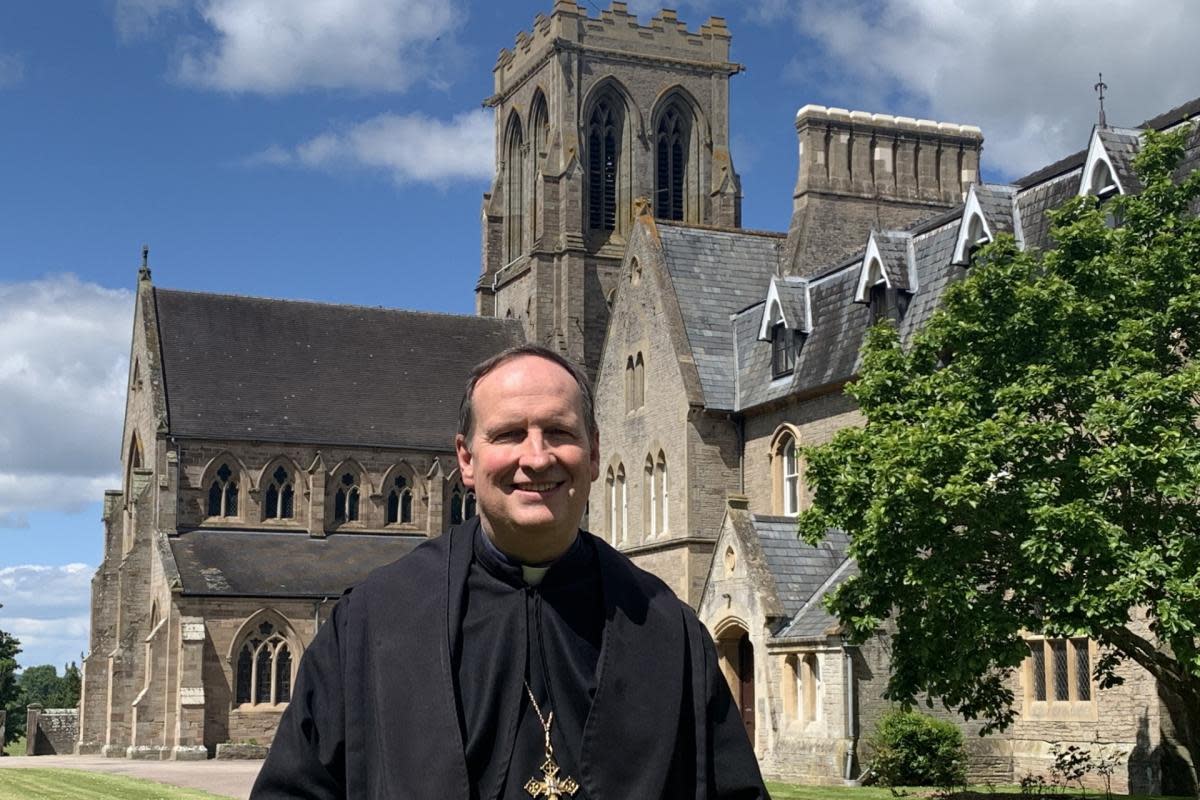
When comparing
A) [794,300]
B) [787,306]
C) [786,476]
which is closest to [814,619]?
[786,476]

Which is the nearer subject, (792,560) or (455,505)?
(792,560)

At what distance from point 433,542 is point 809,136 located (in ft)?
123

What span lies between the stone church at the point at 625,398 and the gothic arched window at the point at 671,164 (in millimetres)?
150

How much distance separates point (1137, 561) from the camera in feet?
58.4

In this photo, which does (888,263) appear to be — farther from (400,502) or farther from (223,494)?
(223,494)

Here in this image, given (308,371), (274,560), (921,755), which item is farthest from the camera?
(308,371)

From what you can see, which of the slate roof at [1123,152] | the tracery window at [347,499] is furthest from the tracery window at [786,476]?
the tracery window at [347,499]

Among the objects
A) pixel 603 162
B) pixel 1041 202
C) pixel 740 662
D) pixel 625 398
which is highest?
pixel 603 162

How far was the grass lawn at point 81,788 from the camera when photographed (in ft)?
85.3

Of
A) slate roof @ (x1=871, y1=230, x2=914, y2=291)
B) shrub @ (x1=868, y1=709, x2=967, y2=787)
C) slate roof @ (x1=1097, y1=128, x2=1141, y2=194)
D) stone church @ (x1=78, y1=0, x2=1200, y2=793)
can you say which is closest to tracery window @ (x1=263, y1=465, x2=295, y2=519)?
stone church @ (x1=78, y1=0, x2=1200, y2=793)

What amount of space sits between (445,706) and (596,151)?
66116 mm

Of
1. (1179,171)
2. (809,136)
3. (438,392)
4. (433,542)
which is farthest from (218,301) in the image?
(433,542)

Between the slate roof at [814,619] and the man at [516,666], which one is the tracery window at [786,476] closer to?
the slate roof at [814,619]

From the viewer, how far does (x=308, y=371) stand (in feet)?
196
